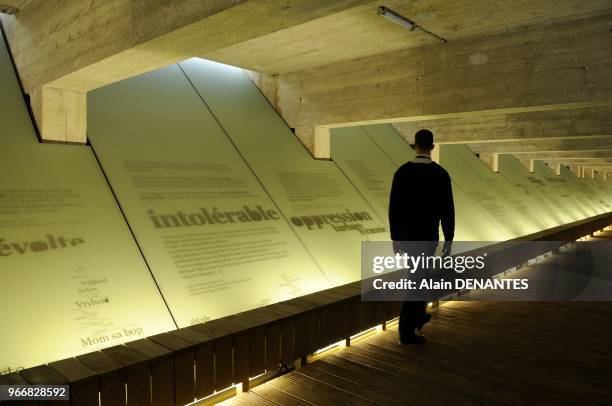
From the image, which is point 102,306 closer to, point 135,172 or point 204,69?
point 135,172

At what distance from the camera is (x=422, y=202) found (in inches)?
136

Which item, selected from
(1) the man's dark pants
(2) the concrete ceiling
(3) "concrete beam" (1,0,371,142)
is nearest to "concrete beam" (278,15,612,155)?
(2) the concrete ceiling

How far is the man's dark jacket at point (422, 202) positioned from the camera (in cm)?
346

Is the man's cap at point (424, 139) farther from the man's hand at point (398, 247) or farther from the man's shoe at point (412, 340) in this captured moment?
the man's shoe at point (412, 340)

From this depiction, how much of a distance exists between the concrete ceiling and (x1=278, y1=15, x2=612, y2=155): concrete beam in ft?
0.36

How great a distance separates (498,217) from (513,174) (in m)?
3.82

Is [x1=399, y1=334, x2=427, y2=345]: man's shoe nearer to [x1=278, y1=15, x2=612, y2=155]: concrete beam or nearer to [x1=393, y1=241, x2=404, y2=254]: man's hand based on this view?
[x1=393, y1=241, x2=404, y2=254]: man's hand

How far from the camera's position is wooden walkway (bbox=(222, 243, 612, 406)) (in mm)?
2799

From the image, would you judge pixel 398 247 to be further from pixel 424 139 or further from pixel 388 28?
pixel 388 28

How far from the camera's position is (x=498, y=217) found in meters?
8.48

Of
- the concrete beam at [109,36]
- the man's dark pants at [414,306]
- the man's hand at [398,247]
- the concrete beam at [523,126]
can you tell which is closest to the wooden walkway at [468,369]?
the man's dark pants at [414,306]

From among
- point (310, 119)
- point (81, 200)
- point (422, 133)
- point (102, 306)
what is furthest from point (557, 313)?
point (81, 200)

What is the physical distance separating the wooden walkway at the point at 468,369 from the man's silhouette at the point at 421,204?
0.49 m

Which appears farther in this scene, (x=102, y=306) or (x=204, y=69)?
(x=204, y=69)
